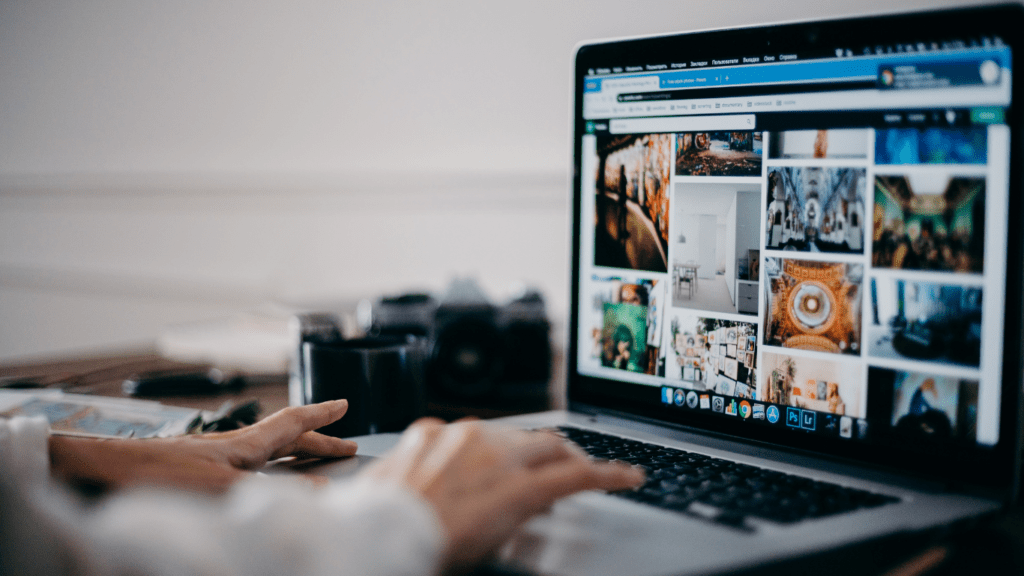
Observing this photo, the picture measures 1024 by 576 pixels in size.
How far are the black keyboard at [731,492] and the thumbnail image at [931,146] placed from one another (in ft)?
0.67

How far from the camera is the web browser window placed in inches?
17.5

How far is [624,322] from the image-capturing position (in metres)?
0.62

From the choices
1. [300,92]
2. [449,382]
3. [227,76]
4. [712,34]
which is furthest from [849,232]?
[227,76]

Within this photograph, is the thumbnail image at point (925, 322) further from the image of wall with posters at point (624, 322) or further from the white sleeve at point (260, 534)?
the white sleeve at point (260, 534)

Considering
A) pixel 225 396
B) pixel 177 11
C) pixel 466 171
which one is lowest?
pixel 225 396

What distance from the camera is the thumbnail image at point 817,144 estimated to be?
0.48 metres

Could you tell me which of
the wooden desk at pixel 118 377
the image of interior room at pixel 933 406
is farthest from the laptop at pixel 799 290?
the wooden desk at pixel 118 377

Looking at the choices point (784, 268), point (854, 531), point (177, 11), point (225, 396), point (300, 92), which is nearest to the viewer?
point (854, 531)

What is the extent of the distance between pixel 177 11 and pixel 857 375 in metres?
1.75

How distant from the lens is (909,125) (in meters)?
0.46

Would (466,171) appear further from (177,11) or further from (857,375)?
(857,375)

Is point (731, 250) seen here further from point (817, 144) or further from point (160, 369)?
point (160, 369)

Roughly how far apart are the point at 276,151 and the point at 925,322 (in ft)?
4.92

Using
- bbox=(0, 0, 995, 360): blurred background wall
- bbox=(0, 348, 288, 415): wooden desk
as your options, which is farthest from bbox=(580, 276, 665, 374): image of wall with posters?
bbox=(0, 0, 995, 360): blurred background wall
